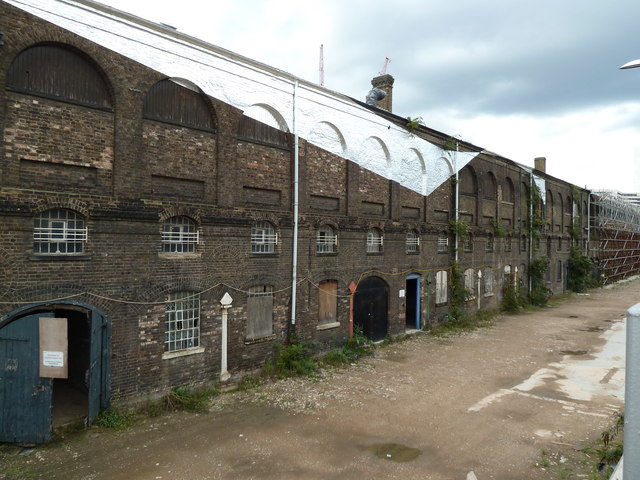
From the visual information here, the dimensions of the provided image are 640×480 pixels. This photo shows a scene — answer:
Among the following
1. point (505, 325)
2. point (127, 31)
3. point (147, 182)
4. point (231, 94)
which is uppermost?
point (127, 31)

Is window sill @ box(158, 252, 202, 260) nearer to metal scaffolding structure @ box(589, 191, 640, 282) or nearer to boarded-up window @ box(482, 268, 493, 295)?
boarded-up window @ box(482, 268, 493, 295)

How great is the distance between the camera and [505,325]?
20781mm

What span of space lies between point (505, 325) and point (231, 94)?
1658cm

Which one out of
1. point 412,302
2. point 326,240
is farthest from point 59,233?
point 412,302

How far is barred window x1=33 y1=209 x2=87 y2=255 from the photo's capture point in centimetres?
852

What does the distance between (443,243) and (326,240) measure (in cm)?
805

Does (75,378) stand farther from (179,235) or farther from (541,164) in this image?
(541,164)

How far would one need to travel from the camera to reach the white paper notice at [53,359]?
26.9ft

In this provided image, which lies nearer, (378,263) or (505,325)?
(378,263)

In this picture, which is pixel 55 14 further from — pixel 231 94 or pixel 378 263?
pixel 378 263

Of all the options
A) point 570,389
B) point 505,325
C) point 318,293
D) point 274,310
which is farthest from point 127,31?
point 505,325

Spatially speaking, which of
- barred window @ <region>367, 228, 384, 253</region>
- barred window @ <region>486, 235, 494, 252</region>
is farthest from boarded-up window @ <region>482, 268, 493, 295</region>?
barred window @ <region>367, 228, 384, 253</region>

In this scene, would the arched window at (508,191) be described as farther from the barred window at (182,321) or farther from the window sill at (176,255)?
the barred window at (182,321)

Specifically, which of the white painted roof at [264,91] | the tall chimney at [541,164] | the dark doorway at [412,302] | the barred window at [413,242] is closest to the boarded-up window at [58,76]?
the white painted roof at [264,91]
